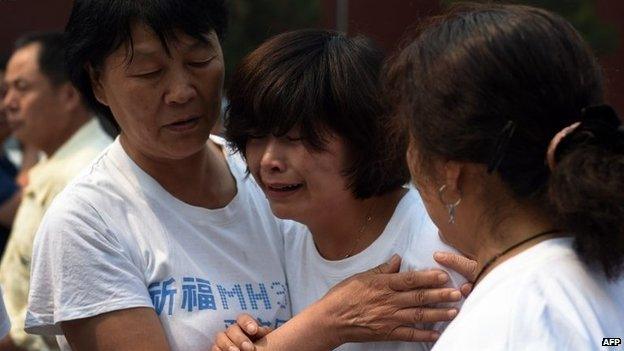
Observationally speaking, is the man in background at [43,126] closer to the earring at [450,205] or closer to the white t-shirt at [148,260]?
the white t-shirt at [148,260]

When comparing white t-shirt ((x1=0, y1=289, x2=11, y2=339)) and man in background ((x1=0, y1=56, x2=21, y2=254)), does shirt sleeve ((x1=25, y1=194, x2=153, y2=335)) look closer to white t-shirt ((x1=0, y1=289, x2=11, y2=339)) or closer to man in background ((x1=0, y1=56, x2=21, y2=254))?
white t-shirt ((x1=0, y1=289, x2=11, y2=339))

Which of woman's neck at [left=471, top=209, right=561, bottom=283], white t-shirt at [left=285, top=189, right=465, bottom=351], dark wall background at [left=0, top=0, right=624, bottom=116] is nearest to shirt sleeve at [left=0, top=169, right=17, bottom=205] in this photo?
dark wall background at [left=0, top=0, right=624, bottom=116]

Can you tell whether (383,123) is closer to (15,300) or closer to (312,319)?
(312,319)

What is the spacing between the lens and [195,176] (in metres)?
2.65

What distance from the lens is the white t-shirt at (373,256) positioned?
228 cm

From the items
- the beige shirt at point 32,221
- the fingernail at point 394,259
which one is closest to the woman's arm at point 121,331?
the fingernail at point 394,259

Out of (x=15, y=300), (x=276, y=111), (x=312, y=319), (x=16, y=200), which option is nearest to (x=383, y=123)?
(x=276, y=111)

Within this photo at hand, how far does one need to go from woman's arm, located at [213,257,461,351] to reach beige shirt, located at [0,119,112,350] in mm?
2130

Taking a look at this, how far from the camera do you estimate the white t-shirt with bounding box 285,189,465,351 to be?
228 centimetres

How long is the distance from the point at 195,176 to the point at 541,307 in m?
1.21

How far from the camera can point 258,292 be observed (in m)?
2.52

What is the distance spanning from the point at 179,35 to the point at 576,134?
42.1 inches

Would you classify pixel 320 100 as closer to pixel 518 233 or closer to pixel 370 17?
pixel 518 233

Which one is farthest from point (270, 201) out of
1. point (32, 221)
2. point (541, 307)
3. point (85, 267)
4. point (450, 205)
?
point (32, 221)
